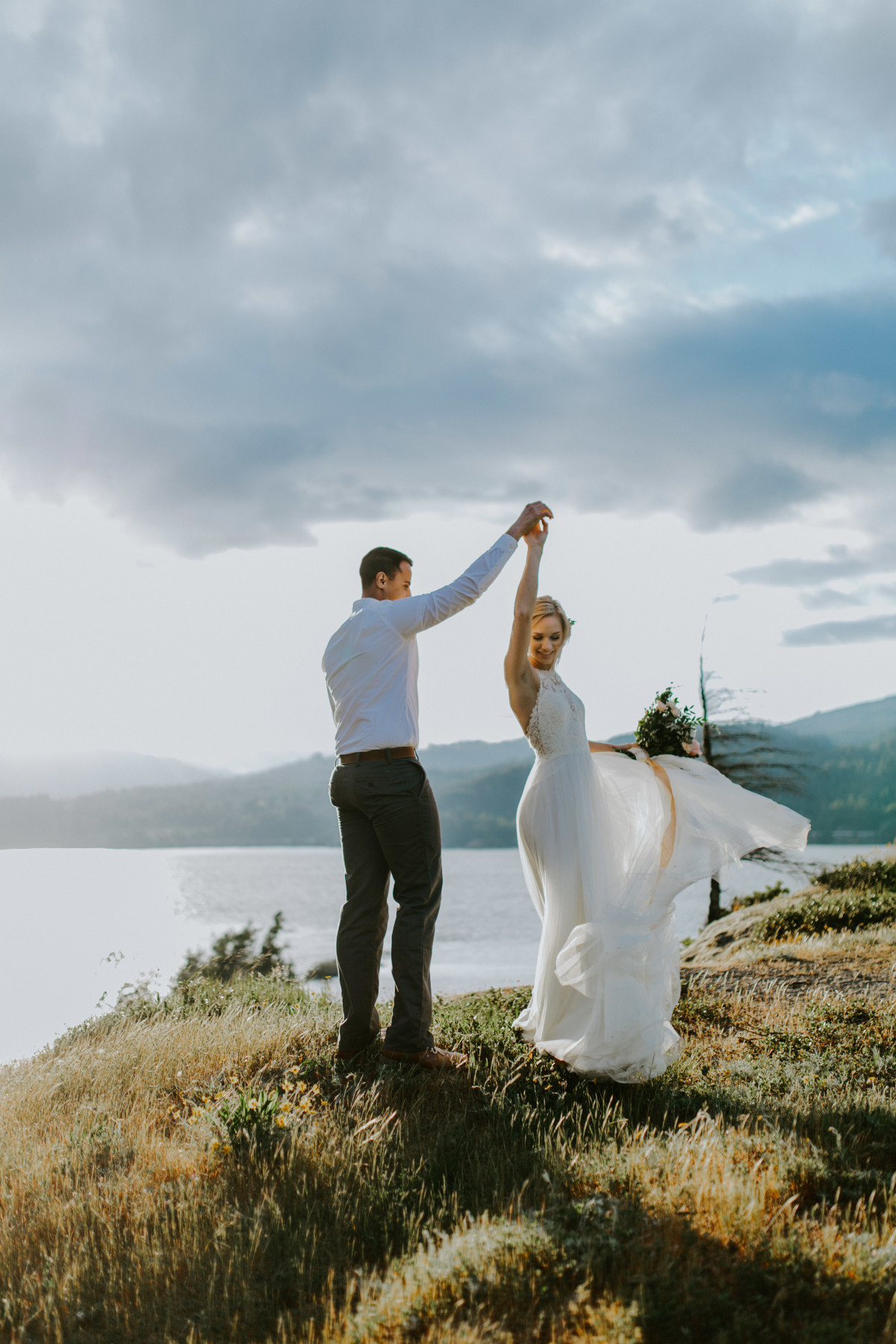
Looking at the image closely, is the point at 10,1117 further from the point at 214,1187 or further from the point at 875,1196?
the point at 875,1196

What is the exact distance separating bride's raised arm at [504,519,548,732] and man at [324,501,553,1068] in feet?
0.54

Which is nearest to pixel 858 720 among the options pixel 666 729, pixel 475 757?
pixel 475 757

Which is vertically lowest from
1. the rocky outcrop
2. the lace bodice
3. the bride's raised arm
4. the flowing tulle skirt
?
the rocky outcrop

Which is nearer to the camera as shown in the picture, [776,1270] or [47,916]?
[776,1270]

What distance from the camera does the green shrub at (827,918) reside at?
12.0m

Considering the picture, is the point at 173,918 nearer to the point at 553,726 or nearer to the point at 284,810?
the point at 553,726

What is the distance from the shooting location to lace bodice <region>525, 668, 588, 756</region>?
5.95m

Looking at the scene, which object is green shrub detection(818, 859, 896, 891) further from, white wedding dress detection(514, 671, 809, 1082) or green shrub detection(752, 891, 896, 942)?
white wedding dress detection(514, 671, 809, 1082)

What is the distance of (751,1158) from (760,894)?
44.2ft

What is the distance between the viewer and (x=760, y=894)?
16344mm

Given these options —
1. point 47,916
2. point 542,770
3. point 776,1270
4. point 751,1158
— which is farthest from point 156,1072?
point 47,916

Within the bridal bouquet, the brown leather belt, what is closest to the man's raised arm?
the brown leather belt

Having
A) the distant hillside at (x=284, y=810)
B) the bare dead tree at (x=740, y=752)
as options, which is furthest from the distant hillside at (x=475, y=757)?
the bare dead tree at (x=740, y=752)

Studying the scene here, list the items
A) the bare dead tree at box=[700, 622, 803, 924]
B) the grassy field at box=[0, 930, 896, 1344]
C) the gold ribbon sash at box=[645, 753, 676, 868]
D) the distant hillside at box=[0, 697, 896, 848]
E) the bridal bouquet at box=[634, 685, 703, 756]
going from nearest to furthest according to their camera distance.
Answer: the grassy field at box=[0, 930, 896, 1344]
the gold ribbon sash at box=[645, 753, 676, 868]
the bridal bouquet at box=[634, 685, 703, 756]
the bare dead tree at box=[700, 622, 803, 924]
the distant hillside at box=[0, 697, 896, 848]
